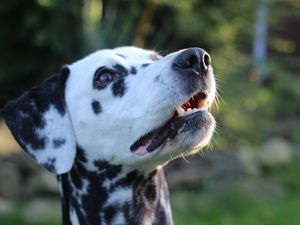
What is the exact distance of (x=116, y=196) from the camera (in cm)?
380

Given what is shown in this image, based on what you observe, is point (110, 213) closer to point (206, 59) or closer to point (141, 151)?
point (141, 151)

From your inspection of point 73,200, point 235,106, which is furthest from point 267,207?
point 73,200

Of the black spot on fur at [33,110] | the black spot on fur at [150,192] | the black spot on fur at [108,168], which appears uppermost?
the black spot on fur at [33,110]

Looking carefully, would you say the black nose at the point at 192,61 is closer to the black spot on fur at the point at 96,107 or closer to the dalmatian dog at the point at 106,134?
the dalmatian dog at the point at 106,134

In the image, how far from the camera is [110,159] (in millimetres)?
3729

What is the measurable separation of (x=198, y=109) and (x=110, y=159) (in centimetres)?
53

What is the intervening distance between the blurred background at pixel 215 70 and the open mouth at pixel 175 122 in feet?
11.3

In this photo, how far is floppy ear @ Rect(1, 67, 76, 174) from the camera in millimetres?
3750

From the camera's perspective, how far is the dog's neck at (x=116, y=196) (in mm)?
3779

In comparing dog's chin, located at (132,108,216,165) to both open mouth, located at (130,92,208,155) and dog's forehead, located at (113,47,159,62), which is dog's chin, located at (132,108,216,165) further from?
dog's forehead, located at (113,47,159,62)

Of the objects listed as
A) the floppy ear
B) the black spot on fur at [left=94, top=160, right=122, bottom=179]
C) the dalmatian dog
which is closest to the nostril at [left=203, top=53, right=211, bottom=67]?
the dalmatian dog

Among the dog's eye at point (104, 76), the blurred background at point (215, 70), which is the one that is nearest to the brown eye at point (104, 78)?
the dog's eye at point (104, 76)

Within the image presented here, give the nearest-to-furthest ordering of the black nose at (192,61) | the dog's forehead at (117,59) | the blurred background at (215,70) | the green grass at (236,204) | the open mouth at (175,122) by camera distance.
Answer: the black nose at (192,61) → the open mouth at (175,122) → the dog's forehead at (117,59) → the green grass at (236,204) → the blurred background at (215,70)

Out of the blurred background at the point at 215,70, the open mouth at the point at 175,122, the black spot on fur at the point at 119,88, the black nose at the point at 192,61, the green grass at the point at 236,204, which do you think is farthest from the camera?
the blurred background at the point at 215,70
